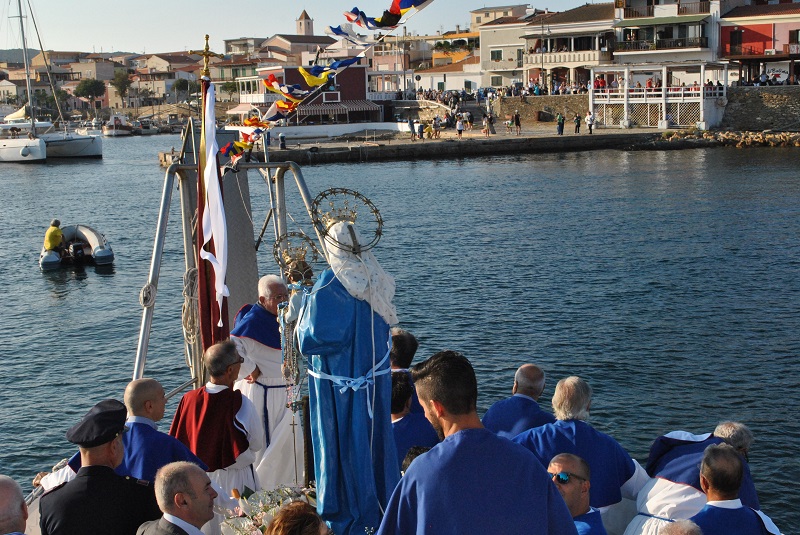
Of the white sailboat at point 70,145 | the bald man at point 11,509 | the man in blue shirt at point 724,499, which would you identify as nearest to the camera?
the bald man at point 11,509

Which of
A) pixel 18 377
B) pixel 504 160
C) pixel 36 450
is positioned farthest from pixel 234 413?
pixel 504 160

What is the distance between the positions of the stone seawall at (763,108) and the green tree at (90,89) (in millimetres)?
112461

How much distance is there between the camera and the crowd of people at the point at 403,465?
3.54 meters

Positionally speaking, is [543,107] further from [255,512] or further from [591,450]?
[255,512]

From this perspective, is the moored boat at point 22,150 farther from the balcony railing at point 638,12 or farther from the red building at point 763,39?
the red building at point 763,39

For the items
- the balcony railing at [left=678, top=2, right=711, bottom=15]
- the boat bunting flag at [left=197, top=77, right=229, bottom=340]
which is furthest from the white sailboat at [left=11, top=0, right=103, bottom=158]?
the boat bunting flag at [left=197, top=77, right=229, bottom=340]

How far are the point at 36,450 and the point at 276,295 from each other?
7.55 meters

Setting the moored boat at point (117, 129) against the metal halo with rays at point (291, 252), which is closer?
the metal halo with rays at point (291, 252)

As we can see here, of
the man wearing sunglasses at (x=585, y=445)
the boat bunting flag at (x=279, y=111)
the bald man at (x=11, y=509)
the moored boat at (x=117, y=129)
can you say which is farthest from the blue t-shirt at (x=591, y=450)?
the moored boat at (x=117, y=129)

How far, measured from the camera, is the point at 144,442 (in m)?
5.20

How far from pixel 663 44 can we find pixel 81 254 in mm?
46401

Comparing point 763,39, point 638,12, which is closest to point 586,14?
point 638,12

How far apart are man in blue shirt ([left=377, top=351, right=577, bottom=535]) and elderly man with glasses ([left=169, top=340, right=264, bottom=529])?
2.49m

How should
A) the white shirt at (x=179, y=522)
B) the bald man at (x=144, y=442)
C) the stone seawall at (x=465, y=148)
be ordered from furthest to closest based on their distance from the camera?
the stone seawall at (x=465, y=148) → the bald man at (x=144, y=442) → the white shirt at (x=179, y=522)
